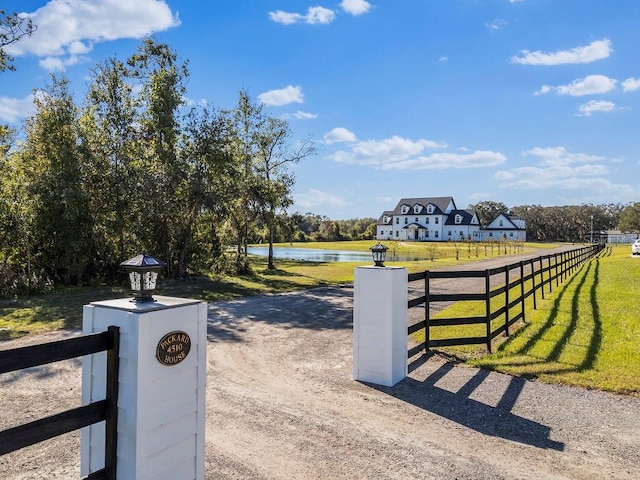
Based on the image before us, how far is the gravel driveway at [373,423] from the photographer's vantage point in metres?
3.06

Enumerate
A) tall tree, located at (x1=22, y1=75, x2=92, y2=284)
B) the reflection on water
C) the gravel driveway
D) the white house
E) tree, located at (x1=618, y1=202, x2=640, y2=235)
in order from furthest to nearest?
1. the white house
2. tree, located at (x1=618, y1=202, x2=640, y2=235)
3. the reflection on water
4. tall tree, located at (x1=22, y1=75, x2=92, y2=284)
5. the gravel driveway

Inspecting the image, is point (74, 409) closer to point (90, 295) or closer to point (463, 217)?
point (90, 295)

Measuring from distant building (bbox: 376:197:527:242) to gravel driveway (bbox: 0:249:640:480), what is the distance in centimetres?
6473

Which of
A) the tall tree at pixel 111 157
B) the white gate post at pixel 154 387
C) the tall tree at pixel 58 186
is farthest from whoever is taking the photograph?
the tall tree at pixel 111 157

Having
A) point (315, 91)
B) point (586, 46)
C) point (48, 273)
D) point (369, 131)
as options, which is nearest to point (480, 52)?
point (586, 46)

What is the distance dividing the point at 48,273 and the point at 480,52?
15.5 m

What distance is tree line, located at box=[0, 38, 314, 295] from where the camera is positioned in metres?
11.9

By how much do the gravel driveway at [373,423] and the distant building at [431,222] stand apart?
212 feet

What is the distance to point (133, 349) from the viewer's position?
220 cm

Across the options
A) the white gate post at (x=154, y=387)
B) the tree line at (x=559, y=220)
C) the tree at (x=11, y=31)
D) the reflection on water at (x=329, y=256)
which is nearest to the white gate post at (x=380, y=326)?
the white gate post at (x=154, y=387)


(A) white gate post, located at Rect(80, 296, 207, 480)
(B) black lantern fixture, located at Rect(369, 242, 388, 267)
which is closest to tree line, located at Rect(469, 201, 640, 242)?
(B) black lantern fixture, located at Rect(369, 242, 388, 267)

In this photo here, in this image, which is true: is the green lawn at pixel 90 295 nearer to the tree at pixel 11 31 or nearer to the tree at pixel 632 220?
the tree at pixel 11 31

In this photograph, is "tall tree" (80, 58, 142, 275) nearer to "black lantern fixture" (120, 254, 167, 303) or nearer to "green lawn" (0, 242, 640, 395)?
"green lawn" (0, 242, 640, 395)

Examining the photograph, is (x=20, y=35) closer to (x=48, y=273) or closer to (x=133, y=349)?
(x=48, y=273)
